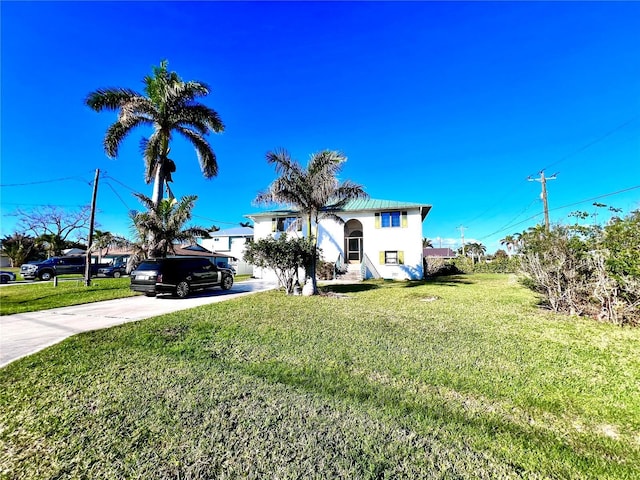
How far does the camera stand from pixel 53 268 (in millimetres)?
20656

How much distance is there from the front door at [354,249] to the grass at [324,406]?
1674cm

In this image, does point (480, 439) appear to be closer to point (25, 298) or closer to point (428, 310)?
point (428, 310)

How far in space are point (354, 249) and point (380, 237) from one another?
2.98 meters

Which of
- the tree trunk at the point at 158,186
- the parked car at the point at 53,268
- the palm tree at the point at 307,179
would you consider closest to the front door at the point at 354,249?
the palm tree at the point at 307,179

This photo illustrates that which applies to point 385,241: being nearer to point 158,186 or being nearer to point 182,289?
point 182,289

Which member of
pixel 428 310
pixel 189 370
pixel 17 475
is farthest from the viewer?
pixel 428 310

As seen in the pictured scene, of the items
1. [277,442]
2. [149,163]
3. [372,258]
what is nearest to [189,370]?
[277,442]

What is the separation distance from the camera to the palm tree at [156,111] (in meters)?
14.3

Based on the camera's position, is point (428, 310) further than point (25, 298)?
No

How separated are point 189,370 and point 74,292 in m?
11.5

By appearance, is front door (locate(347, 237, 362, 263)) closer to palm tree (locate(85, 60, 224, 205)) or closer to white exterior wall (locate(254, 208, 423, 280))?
white exterior wall (locate(254, 208, 423, 280))

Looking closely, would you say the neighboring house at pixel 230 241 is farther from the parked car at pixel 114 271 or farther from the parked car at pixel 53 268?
the parked car at pixel 53 268

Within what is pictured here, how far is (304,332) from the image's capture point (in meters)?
5.61

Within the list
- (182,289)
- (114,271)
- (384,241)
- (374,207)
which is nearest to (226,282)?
(182,289)
